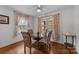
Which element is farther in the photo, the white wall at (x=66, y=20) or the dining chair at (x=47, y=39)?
the dining chair at (x=47, y=39)

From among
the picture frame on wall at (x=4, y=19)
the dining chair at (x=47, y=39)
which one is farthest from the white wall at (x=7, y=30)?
the dining chair at (x=47, y=39)

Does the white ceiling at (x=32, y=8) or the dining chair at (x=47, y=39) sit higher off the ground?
the white ceiling at (x=32, y=8)

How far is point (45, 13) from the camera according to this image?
139 cm

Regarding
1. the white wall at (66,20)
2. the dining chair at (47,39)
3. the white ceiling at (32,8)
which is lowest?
the dining chair at (47,39)

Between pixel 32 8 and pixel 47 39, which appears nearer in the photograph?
pixel 32 8

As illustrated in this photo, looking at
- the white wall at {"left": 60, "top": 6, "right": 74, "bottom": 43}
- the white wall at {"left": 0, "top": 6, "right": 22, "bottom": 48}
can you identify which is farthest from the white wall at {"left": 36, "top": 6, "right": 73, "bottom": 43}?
the white wall at {"left": 0, "top": 6, "right": 22, "bottom": 48}

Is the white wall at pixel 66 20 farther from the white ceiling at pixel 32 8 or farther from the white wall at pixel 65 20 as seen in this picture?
the white ceiling at pixel 32 8

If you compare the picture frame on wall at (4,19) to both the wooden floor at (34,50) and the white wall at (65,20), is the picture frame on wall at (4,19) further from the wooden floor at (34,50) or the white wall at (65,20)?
the white wall at (65,20)

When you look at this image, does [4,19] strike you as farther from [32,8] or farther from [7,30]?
[32,8]

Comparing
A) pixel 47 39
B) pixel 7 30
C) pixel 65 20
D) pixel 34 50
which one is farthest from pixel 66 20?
pixel 7 30

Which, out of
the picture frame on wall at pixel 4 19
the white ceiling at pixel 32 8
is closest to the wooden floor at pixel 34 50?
the picture frame on wall at pixel 4 19

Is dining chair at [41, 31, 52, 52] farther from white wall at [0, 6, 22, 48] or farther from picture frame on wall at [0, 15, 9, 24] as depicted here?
picture frame on wall at [0, 15, 9, 24]
